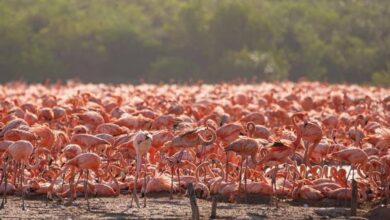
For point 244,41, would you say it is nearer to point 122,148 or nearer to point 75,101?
point 75,101

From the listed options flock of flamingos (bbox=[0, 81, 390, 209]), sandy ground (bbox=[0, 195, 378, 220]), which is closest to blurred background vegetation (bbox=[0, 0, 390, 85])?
flock of flamingos (bbox=[0, 81, 390, 209])

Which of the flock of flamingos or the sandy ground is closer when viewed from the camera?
the sandy ground

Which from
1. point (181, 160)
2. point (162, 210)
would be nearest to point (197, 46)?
point (181, 160)

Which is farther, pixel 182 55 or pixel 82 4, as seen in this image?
pixel 82 4

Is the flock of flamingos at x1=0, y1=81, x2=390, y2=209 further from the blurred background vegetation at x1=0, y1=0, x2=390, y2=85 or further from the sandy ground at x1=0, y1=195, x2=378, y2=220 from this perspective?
the blurred background vegetation at x1=0, y1=0, x2=390, y2=85

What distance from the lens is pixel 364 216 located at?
9438 mm

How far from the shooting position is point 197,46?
148 feet

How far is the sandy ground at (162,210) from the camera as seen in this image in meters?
9.23

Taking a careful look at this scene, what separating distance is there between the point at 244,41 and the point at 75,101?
30.3 meters

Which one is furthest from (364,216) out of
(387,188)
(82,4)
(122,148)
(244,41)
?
(82,4)

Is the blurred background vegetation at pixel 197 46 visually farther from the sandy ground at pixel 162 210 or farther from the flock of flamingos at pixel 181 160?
the sandy ground at pixel 162 210

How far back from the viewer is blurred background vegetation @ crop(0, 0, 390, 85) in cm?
4194

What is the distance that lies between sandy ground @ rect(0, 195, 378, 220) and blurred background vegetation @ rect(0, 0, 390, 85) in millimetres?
29571

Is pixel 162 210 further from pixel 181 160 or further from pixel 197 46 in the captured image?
pixel 197 46
